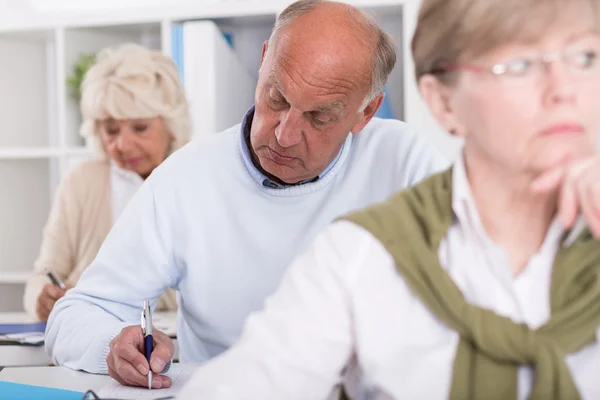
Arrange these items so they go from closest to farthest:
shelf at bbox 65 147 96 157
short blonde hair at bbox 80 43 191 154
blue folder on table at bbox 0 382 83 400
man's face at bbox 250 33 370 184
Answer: blue folder on table at bbox 0 382 83 400, man's face at bbox 250 33 370 184, short blonde hair at bbox 80 43 191 154, shelf at bbox 65 147 96 157

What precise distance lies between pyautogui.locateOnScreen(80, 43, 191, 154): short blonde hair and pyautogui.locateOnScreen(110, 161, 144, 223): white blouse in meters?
0.20

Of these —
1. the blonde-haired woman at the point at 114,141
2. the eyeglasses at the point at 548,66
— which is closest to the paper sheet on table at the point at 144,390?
the eyeglasses at the point at 548,66

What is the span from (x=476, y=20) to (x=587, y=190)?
223 millimetres

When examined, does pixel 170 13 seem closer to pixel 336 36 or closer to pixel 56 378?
pixel 336 36

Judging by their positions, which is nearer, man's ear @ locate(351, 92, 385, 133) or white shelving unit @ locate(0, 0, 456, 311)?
man's ear @ locate(351, 92, 385, 133)

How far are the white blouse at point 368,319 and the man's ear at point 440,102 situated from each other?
Result: 7cm

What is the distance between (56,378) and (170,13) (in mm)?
2339

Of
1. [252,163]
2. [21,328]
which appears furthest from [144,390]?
[21,328]

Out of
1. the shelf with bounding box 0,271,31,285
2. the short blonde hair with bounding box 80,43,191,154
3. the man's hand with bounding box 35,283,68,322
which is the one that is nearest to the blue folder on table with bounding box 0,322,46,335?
the man's hand with bounding box 35,283,68,322

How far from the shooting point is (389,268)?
3.08ft

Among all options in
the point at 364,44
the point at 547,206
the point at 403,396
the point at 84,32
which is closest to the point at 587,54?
the point at 547,206

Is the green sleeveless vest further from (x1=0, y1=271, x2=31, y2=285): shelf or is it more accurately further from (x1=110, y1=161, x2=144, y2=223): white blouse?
(x1=0, y1=271, x2=31, y2=285): shelf

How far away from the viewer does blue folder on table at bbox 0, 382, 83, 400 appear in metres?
1.31

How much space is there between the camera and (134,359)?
1.41m
